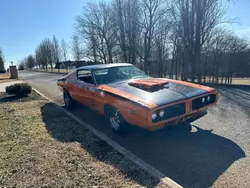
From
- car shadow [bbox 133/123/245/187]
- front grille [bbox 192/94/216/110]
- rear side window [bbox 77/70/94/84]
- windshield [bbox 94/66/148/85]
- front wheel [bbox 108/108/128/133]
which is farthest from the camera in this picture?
rear side window [bbox 77/70/94/84]

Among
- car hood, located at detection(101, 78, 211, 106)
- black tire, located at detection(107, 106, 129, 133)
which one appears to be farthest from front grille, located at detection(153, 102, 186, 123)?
black tire, located at detection(107, 106, 129, 133)

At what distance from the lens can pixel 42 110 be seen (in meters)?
6.63

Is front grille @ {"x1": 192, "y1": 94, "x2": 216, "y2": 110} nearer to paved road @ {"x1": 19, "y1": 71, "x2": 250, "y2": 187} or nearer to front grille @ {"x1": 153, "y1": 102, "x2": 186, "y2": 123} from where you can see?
front grille @ {"x1": 153, "y1": 102, "x2": 186, "y2": 123}

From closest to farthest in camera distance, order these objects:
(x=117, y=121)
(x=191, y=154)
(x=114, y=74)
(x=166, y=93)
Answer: (x=191, y=154) → (x=166, y=93) → (x=117, y=121) → (x=114, y=74)

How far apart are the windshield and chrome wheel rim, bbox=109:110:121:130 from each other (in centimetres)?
99

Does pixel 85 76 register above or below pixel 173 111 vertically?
above

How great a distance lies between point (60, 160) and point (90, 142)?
0.81 metres

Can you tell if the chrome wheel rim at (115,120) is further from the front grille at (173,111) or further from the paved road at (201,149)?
the front grille at (173,111)

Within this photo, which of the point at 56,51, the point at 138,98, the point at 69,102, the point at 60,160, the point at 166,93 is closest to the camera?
the point at 60,160

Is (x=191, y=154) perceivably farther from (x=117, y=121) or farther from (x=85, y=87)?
(x=85, y=87)

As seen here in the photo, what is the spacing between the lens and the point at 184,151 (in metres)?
3.38

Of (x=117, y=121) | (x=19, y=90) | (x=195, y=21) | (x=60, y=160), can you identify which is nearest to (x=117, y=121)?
(x=117, y=121)

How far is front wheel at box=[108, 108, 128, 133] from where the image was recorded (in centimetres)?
402

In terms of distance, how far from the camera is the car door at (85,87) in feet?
16.2
